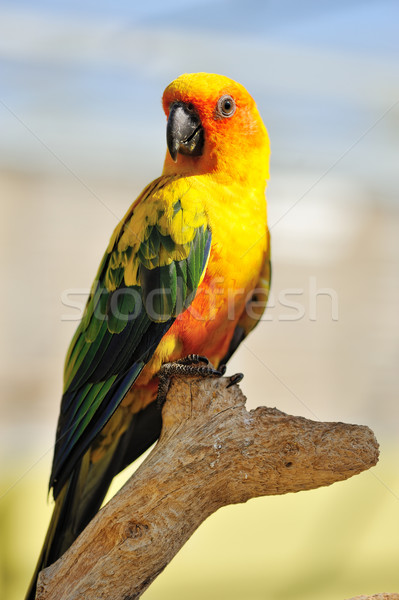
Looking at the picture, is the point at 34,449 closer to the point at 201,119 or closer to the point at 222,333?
the point at 222,333

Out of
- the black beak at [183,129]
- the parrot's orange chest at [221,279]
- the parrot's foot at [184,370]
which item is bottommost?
the parrot's foot at [184,370]

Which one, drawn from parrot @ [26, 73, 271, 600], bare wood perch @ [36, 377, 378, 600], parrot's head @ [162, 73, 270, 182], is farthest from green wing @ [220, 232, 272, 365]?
bare wood perch @ [36, 377, 378, 600]

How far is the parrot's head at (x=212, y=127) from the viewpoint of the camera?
90cm

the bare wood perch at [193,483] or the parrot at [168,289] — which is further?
the parrot at [168,289]

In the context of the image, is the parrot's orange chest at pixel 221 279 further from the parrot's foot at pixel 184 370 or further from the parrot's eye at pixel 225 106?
the parrot's eye at pixel 225 106

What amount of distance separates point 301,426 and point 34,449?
189cm

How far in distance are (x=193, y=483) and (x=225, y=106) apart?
0.60m

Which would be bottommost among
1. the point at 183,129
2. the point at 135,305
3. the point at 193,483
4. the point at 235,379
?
the point at 193,483

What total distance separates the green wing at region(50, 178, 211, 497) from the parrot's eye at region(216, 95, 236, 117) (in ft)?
0.46

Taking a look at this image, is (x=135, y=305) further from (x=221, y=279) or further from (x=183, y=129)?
(x=183, y=129)

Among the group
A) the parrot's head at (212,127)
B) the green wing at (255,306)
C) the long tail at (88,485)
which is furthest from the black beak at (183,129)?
the long tail at (88,485)

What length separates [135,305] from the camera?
0.87 metres

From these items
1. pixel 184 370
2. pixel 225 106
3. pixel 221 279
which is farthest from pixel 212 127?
pixel 184 370

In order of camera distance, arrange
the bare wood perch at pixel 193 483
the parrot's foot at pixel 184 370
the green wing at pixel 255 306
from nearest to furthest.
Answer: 1. the bare wood perch at pixel 193 483
2. the parrot's foot at pixel 184 370
3. the green wing at pixel 255 306
